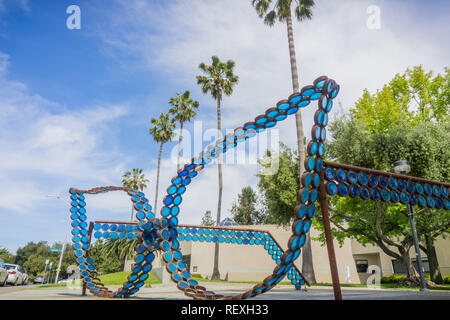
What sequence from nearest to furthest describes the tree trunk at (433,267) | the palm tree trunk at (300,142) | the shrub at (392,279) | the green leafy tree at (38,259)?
the palm tree trunk at (300,142) → the tree trunk at (433,267) → the shrub at (392,279) → the green leafy tree at (38,259)

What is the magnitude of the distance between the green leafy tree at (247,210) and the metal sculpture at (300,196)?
45.6 metres

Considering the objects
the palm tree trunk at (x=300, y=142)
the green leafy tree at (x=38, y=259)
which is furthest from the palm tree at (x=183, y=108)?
the green leafy tree at (x=38, y=259)

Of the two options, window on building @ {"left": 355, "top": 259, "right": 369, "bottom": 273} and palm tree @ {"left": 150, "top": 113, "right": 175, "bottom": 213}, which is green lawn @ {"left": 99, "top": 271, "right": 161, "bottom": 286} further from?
window on building @ {"left": 355, "top": 259, "right": 369, "bottom": 273}

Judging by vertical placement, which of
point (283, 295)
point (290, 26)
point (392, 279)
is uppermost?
point (290, 26)

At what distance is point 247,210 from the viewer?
178 feet

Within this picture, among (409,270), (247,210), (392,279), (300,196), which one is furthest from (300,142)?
(247,210)

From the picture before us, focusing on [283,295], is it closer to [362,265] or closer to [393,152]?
[393,152]

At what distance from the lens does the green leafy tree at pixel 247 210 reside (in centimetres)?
5378

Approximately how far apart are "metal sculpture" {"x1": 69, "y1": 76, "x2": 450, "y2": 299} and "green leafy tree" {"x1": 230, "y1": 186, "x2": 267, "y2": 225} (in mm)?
45631

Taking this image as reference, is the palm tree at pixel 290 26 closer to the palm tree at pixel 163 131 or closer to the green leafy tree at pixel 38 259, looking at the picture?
the palm tree at pixel 163 131

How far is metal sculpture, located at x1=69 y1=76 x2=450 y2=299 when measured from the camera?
5.65m

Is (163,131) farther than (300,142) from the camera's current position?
Yes

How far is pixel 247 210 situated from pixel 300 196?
163 ft

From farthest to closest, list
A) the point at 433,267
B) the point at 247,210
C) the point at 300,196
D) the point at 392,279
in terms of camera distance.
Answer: the point at 247,210
the point at 392,279
the point at 433,267
the point at 300,196
